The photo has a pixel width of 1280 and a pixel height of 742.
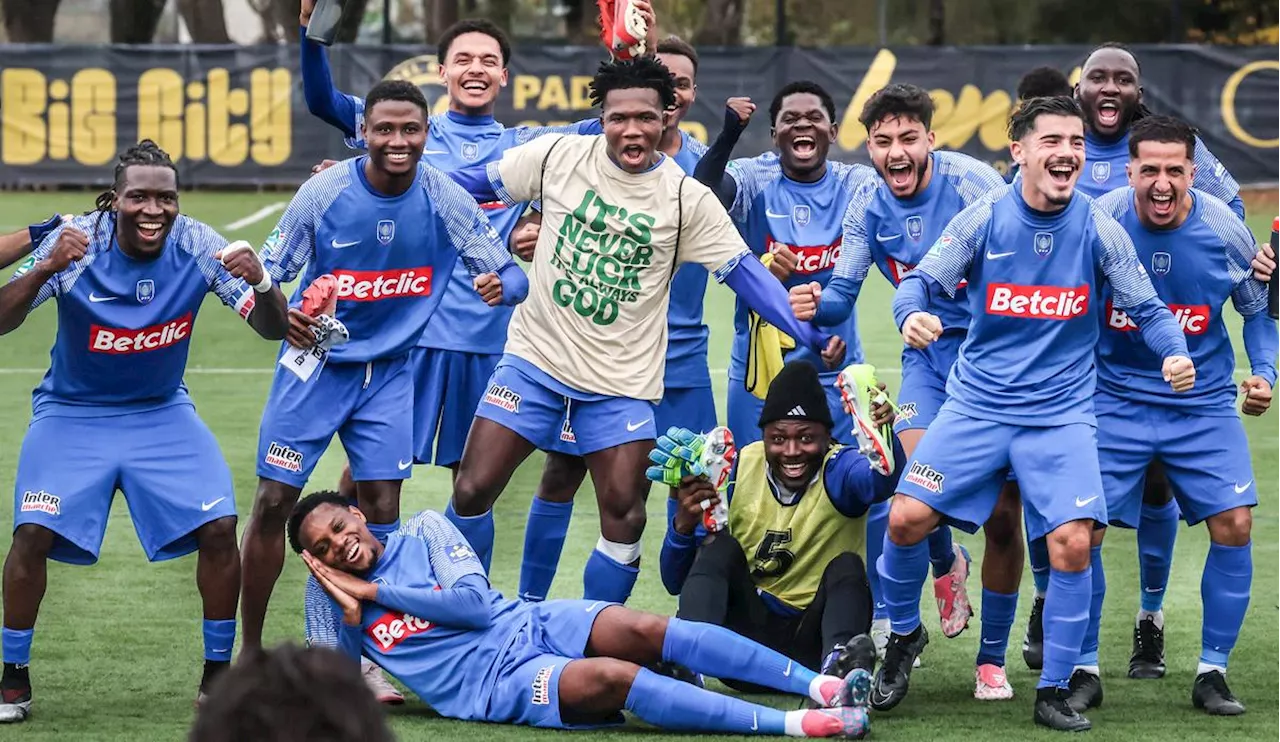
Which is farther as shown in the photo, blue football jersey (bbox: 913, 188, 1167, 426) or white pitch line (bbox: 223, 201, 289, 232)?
white pitch line (bbox: 223, 201, 289, 232)

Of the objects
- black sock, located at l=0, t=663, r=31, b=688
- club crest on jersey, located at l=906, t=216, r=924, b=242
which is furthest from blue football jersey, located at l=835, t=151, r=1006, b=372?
black sock, located at l=0, t=663, r=31, b=688

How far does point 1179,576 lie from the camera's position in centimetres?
882

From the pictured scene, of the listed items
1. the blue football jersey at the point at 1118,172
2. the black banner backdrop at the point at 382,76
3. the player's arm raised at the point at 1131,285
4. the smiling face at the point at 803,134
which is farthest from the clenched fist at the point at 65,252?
the black banner backdrop at the point at 382,76

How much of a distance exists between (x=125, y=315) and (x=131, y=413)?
0.35m

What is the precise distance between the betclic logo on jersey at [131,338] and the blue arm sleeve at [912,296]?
2401mm

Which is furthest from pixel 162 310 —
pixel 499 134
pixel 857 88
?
pixel 857 88

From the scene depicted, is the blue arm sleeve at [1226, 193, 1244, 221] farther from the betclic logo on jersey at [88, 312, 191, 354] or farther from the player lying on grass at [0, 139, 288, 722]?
the betclic logo on jersey at [88, 312, 191, 354]

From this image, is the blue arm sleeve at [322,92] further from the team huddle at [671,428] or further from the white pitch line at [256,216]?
the white pitch line at [256,216]

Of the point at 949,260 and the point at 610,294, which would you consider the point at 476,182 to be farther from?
the point at 949,260

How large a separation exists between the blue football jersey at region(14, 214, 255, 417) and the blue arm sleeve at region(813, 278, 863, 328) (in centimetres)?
200

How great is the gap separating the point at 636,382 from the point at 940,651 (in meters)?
1.69

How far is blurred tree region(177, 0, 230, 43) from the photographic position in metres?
28.9

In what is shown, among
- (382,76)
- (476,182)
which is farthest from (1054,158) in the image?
(382,76)

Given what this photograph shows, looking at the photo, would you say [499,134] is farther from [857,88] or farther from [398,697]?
[857,88]
